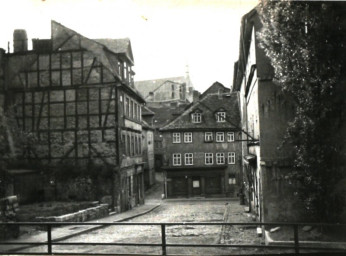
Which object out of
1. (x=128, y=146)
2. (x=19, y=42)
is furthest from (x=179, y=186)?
(x=19, y=42)

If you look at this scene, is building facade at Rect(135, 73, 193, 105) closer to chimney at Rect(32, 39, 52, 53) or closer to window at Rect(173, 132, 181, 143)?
window at Rect(173, 132, 181, 143)

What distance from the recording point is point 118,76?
26.1 m

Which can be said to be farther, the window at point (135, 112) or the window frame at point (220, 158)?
the window frame at point (220, 158)

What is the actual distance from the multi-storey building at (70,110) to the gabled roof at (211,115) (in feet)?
43.6

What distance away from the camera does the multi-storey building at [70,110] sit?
24.2 meters

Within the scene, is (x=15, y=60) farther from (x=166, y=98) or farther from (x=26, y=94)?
(x=166, y=98)

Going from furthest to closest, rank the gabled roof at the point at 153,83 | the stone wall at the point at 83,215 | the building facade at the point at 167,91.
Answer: the gabled roof at the point at 153,83
the building facade at the point at 167,91
the stone wall at the point at 83,215

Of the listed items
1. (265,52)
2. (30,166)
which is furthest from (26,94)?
(265,52)

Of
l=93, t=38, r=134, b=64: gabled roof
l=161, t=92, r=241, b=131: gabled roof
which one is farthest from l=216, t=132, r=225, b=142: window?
l=93, t=38, r=134, b=64: gabled roof

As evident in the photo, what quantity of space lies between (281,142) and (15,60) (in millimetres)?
18306

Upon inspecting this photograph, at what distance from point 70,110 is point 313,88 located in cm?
1685

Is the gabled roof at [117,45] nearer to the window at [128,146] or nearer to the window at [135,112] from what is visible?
the window at [135,112]

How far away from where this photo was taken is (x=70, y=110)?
82.0 feet

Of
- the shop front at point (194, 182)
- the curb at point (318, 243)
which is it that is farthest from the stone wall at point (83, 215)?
the shop front at point (194, 182)
